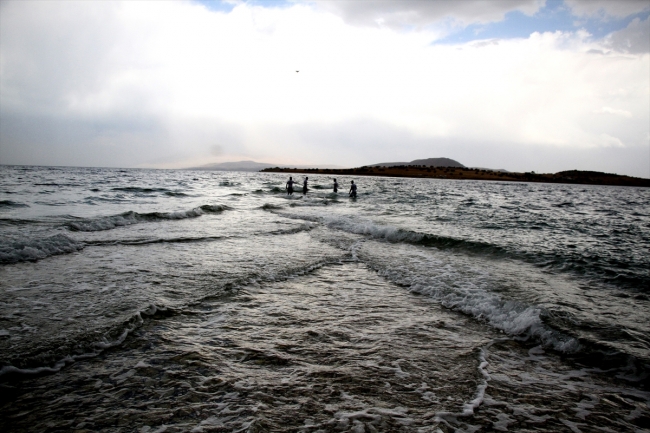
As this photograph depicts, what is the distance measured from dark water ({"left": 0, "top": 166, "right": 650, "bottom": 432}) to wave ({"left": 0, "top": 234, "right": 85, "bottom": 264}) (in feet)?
0.18

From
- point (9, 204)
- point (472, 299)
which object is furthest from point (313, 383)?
point (9, 204)

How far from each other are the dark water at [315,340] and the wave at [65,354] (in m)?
0.02

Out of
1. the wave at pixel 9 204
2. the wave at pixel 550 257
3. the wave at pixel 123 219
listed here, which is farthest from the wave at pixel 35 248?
the wave at pixel 9 204

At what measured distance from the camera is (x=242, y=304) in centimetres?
648

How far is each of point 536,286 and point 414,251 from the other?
4416mm

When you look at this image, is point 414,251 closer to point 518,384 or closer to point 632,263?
point 632,263

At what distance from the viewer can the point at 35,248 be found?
31.4 feet

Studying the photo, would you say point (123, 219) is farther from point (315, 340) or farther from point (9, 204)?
point (315, 340)

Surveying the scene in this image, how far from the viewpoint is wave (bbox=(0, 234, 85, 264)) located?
8875 mm

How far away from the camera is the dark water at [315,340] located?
3.42 m

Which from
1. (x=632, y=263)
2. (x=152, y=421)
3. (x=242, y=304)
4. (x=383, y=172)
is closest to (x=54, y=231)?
(x=242, y=304)

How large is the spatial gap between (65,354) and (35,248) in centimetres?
716

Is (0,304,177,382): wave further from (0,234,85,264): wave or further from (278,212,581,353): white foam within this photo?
(0,234,85,264): wave

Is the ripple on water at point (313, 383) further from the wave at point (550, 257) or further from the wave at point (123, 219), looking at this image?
the wave at point (123, 219)
